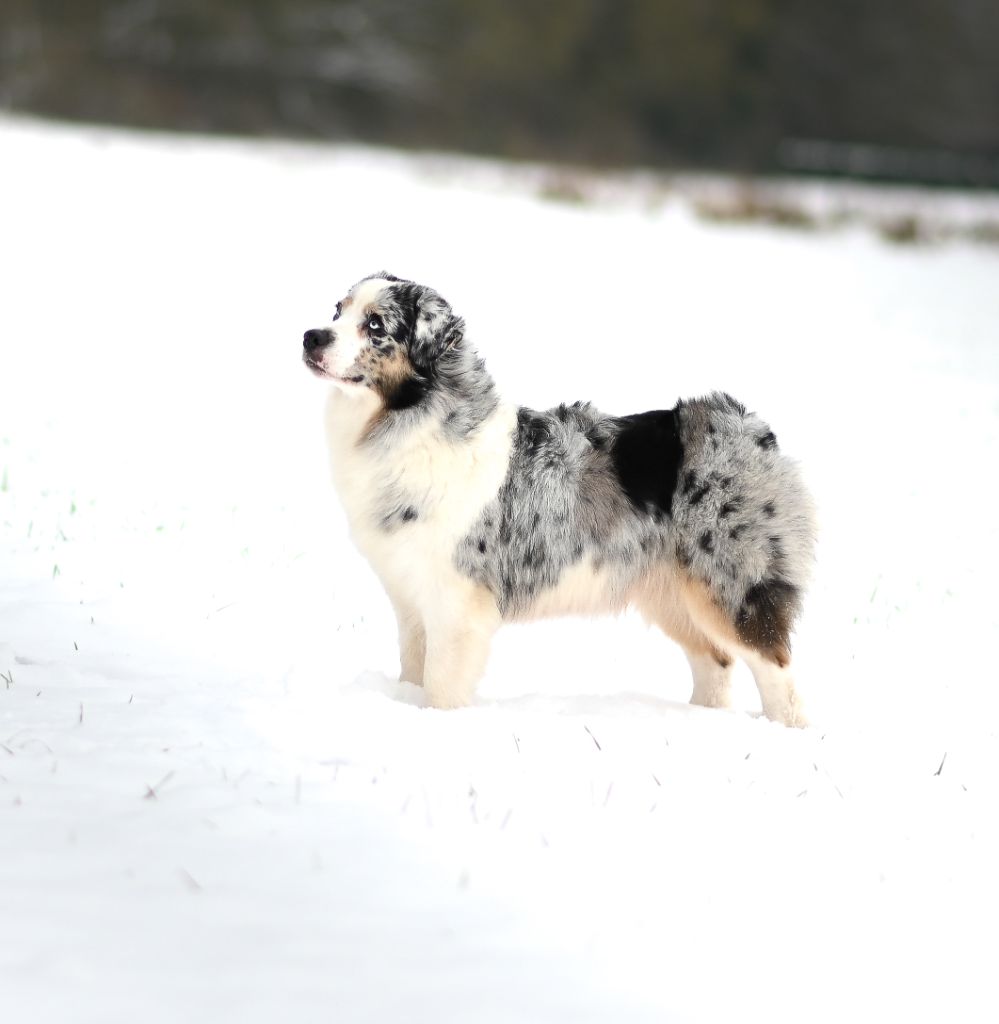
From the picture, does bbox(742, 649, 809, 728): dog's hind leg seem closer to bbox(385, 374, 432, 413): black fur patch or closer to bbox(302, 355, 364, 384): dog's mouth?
bbox(385, 374, 432, 413): black fur patch

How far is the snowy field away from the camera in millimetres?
3281

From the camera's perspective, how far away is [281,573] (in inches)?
262

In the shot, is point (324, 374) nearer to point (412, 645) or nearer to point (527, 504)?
point (527, 504)

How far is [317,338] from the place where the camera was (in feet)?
14.9

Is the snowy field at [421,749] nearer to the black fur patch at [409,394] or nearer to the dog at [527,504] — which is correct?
the dog at [527,504]

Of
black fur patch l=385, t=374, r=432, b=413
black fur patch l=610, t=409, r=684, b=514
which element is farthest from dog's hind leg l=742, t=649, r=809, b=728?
black fur patch l=385, t=374, r=432, b=413

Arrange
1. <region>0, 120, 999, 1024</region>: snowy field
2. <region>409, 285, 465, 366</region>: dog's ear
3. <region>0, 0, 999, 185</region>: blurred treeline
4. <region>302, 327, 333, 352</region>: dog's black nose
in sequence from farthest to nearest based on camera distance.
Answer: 1. <region>0, 0, 999, 185</region>: blurred treeline
2. <region>409, 285, 465, 366</region>: dog's ear
3. <region>302, 327, 333, 352</region>: dog's black nose
4. <region>0, 120, 999, 1024</region>: snowy field

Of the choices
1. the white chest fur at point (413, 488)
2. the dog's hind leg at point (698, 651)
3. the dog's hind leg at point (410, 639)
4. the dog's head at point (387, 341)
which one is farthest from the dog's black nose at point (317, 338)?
the dog's hind leg at point (698, 651)

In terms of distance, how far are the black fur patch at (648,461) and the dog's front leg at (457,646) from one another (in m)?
0.71

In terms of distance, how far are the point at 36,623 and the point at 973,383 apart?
9.51m

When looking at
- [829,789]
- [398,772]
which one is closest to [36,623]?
[398,772]

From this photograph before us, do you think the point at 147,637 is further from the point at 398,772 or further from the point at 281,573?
the point at 398,772

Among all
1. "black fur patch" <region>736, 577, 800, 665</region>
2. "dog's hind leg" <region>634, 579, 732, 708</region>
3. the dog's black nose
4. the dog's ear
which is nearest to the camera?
the dog's black nose

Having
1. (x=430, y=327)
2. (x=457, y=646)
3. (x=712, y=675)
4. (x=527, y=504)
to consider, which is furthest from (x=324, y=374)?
(x=712, y=675)
